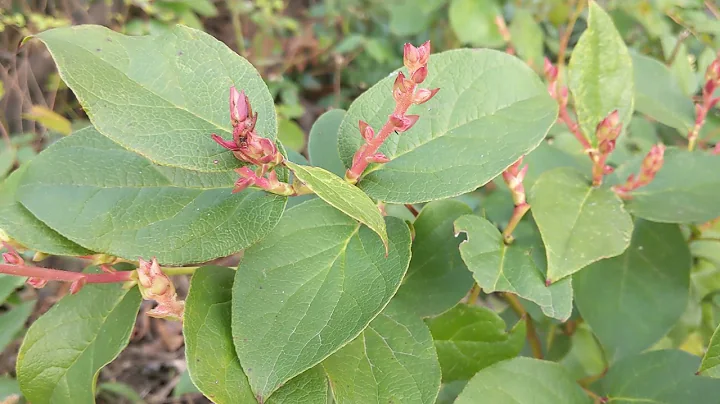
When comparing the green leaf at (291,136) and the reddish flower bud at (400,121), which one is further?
the green leaf at (291,136)

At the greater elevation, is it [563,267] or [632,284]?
[563,267]

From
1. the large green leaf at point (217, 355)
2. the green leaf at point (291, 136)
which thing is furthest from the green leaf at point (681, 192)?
the green leaf at point (291, 136)

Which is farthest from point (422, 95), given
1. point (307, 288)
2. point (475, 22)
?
point (475, 22)

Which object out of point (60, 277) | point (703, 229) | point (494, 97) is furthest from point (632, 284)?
point (60, 277)

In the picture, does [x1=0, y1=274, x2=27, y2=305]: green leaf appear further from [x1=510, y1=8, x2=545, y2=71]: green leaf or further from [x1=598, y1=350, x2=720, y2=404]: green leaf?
[x1=510, y1=8, x2=545, y2=71]: green leaf

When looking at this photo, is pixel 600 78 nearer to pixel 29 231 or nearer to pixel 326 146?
pixel 326 146

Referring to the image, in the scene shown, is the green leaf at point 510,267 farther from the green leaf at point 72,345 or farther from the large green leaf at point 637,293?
the green leaf at point 72,345

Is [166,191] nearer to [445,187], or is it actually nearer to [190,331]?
[190,331]
